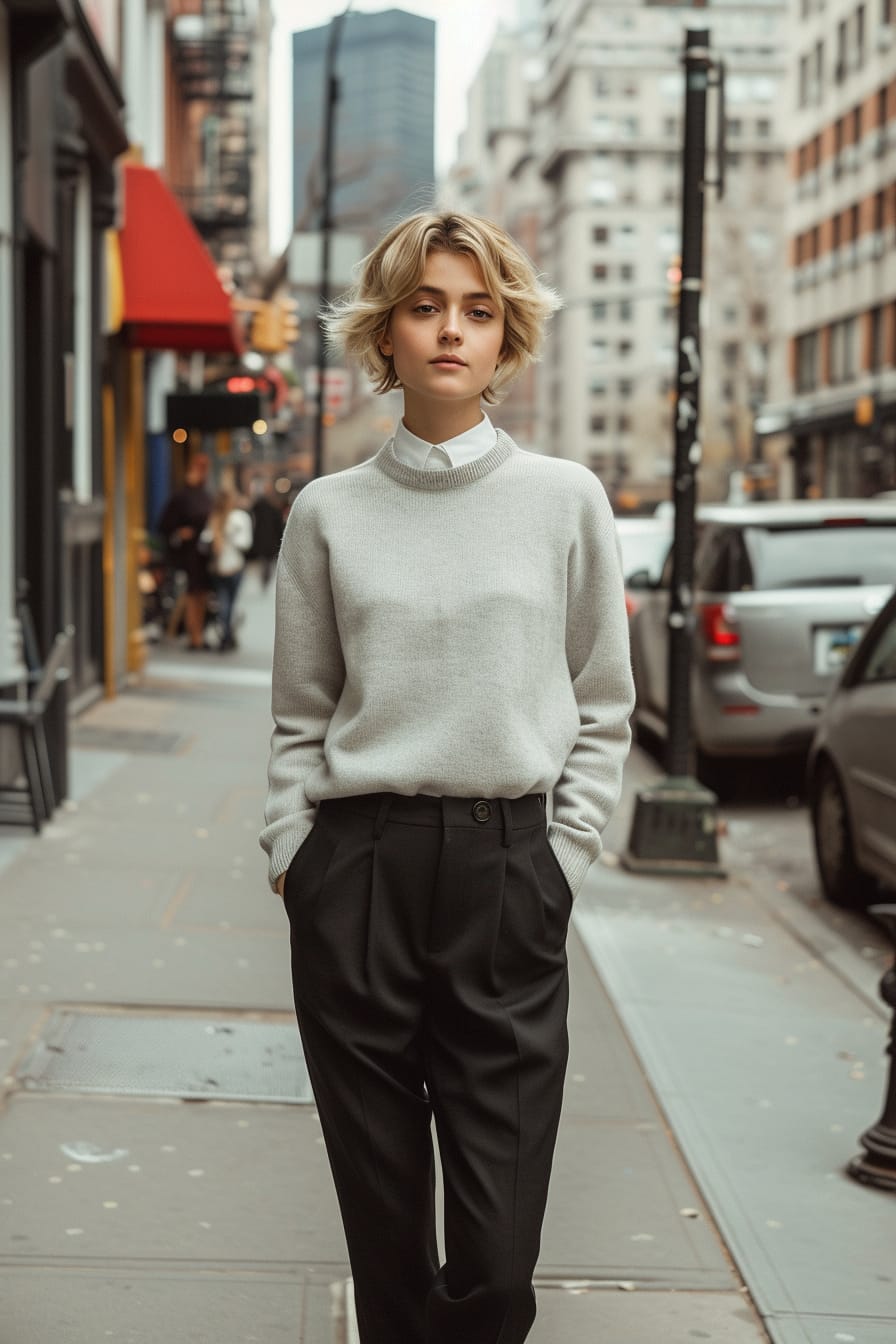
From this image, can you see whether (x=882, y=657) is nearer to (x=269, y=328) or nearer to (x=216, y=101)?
(x=269, y=328)

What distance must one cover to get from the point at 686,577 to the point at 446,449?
20.6ft

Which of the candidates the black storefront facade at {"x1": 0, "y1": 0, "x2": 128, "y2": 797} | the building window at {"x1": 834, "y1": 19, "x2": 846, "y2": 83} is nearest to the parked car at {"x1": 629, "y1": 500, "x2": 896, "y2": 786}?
the black storefront facade at {"x1": 0, "y1": 0, "x2": 128, "y2": 797}

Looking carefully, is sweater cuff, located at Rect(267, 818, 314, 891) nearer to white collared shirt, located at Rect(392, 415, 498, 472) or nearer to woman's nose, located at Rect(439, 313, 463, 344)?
white collared shirt, located at Rect(392, 415, 498, 472)

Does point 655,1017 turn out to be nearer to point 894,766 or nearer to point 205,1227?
point 894,766

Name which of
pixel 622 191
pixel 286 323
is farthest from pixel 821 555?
pixel 622 191

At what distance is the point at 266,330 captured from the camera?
26953mm

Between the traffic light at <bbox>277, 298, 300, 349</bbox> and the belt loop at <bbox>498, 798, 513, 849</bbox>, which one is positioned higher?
the traffic light at <bbox>277, 298, 300, 349</bbox>

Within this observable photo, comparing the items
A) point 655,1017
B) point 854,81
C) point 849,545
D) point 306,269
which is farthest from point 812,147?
point 655,1017

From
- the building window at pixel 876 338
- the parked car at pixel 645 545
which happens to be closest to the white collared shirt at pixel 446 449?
the parked car at pixel 645 545

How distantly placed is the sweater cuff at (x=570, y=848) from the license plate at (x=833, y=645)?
319 inches

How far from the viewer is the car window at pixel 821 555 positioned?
36.0ft

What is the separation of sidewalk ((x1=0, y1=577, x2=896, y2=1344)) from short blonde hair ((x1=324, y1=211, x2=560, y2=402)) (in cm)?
189

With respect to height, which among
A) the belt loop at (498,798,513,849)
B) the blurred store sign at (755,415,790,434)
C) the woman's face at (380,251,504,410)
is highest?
the blurred store sign at (755,415,790,434)

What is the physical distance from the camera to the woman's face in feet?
9.53
